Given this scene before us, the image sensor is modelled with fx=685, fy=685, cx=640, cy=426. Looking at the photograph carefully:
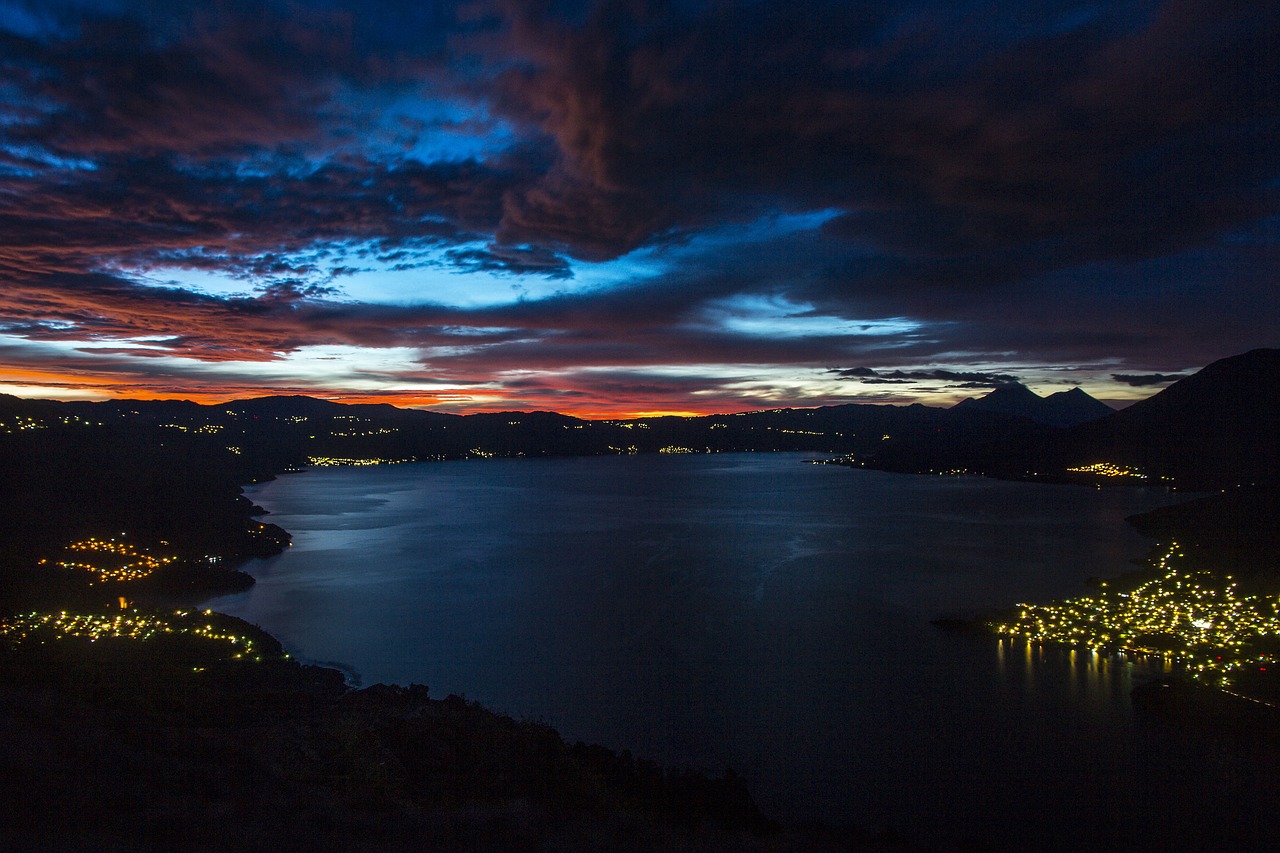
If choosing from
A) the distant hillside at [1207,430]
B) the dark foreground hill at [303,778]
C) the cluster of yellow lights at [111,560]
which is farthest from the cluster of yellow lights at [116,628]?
the distant hillside at [1207,430]

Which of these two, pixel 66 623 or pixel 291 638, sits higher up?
pixel 66 623

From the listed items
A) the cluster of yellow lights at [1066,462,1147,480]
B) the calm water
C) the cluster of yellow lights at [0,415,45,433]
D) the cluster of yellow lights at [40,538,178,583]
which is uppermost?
the cluster of yellow lights at [0,415,45,433]

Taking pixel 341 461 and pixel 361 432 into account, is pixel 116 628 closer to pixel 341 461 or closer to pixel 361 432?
pixel 341 461

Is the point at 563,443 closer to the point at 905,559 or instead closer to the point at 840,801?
the point at 905,559

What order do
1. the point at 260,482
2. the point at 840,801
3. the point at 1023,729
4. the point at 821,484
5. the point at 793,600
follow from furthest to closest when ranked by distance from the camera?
the point at 260,482
the point at 821,484
the point at 793,600
the point at 1023,729
the point at 840,801

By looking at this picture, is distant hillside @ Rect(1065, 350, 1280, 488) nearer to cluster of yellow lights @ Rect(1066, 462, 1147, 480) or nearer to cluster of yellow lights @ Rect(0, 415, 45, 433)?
cluster of yellow lights @ Rect(1066, 462, 1147, 480)

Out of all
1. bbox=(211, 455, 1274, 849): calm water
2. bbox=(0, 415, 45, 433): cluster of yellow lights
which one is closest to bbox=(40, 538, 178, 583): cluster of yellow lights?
bbox=(211, 455, 1274, 849): calm water

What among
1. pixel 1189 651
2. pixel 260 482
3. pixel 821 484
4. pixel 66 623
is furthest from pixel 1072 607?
pixel 260 482
